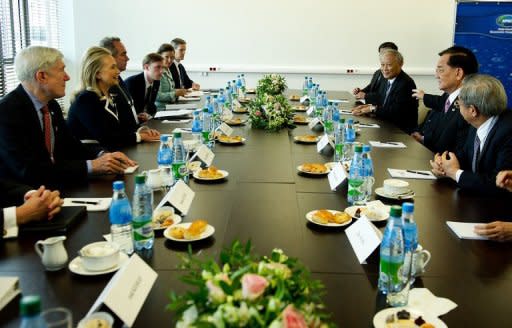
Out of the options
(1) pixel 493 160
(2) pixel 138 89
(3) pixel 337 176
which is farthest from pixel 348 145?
(2) pixel 138 89

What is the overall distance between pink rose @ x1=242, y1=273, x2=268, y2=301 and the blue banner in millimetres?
7504

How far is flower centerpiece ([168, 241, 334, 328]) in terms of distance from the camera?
2.86ft

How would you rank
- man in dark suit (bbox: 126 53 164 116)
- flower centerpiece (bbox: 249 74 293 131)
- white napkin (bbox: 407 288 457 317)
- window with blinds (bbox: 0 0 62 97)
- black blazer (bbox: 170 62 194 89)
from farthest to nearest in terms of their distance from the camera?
black blazer (bbox: 170 62 194 89), window with blinds (bbox: 0 0 62 97), man in dark suit (bbox: 126 53 164 116), flower centerpiece (bbox: 249 74 293 131), white napkin (bbox: 407 288 457 317)

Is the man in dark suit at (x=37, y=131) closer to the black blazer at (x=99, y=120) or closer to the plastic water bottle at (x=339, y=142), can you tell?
the black blazer at (x=99, y=120)

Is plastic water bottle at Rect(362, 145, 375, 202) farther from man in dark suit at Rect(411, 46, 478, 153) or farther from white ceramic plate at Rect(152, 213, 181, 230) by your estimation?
man in dark suit at Rect(411, 46, 478, 153)

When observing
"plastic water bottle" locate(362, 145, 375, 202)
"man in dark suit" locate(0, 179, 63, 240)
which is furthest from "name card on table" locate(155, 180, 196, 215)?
"plastic water bottle" locate(362, 145, 375, 202)

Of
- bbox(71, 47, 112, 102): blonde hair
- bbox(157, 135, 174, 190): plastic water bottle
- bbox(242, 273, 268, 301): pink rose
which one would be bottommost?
bbox(157, 135, 174, 190): plastic water bottle

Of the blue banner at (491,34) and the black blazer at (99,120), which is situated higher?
the blue banner at (491,34)

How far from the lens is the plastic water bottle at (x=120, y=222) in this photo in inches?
68.1

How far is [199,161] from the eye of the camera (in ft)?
9.96

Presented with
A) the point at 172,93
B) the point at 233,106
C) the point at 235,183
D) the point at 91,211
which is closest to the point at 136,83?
the point at 172,93

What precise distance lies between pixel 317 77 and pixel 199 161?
5.51 meters

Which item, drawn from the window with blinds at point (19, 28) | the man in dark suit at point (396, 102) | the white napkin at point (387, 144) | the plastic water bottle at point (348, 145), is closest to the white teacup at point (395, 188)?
the plastic water bottle at point (348, 145)

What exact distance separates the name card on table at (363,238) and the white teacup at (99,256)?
81 cm
